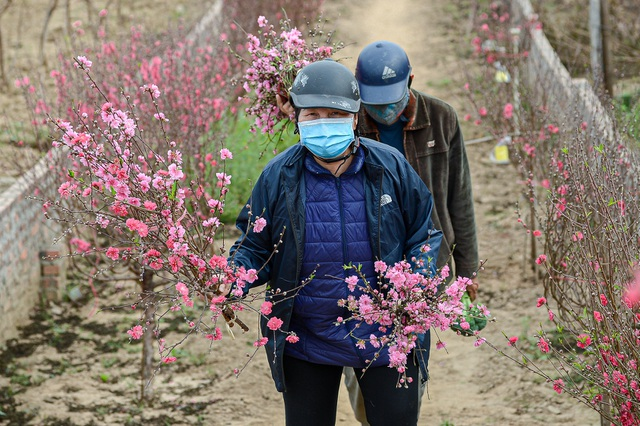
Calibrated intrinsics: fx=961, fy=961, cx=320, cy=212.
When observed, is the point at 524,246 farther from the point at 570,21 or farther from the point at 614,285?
the point at 570,21

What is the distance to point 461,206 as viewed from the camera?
4.27 meters

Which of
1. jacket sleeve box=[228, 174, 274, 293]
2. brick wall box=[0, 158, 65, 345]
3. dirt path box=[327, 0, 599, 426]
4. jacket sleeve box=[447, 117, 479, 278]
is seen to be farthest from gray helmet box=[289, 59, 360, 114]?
brick wall box=[0, 158, 65, 345]

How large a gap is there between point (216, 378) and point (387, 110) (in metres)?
2.52

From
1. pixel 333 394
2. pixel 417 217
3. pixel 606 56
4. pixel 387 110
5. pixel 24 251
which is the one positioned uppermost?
pixel 387 110

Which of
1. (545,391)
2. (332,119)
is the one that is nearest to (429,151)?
(332,119)

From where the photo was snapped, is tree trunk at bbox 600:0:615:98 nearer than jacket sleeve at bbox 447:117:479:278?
No

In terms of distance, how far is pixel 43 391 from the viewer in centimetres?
567

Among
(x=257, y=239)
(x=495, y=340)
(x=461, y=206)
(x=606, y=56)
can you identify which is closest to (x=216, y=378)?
(x=495, y=340)

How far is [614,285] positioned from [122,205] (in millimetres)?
1821

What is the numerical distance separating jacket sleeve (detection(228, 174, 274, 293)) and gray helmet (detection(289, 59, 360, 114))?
346 mm

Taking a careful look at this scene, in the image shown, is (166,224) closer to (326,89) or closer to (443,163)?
(326,89)

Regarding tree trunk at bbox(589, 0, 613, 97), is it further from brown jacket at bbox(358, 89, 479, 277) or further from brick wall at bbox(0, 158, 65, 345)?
brick wall at bbox(0, 158, 65, 345)

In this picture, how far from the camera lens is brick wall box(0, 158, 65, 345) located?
6355 mm

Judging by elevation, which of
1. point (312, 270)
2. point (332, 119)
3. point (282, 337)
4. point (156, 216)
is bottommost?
point (282, 337)
